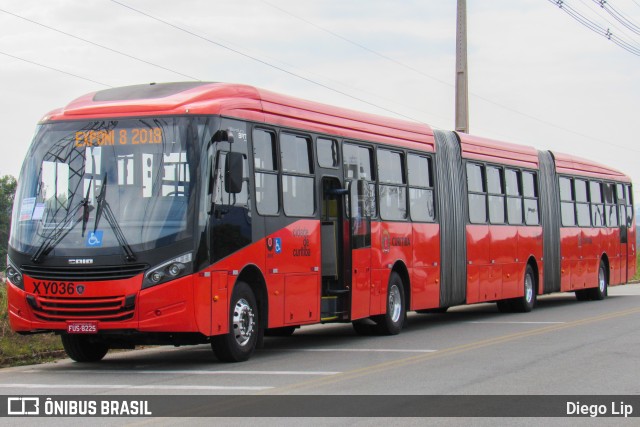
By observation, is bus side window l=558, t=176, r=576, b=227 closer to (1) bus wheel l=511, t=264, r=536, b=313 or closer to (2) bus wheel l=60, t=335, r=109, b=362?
(1) bus wheel l=511, t=264, r=536, b=313

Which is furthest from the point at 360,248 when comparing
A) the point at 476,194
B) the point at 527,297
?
the point at 527,297

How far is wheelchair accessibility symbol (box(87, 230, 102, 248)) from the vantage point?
13.0 m

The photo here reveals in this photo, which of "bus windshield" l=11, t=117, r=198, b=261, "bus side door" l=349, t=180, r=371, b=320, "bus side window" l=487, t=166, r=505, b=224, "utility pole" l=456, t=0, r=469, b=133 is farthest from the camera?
"utility pole" l=456, t=0, r=469, b=133

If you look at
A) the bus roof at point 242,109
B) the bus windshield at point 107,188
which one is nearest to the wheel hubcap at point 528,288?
the bus roof at point 242,109

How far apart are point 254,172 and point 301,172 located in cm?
143

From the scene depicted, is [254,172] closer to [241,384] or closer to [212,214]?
[212,214]

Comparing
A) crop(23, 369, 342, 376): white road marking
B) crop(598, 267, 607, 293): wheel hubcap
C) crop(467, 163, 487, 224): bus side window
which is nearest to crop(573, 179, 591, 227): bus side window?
crop(598, 267, 607, 293): wheel hubcap

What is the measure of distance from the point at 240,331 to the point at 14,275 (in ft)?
9.11

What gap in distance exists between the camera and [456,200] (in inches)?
838

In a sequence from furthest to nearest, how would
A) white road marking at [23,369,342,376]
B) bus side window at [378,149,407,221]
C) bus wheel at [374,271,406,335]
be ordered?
bus side window at [378,149,407,221], bus wheel at [374,271,406,335], white road marking at [23,369,342,376]

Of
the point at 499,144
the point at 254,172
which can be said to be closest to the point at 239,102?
the point at 254,172

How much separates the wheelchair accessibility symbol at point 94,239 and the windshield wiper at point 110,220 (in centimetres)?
4

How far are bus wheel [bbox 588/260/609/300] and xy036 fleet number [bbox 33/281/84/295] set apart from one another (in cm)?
1861

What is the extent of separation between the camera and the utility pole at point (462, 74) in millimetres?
30953
